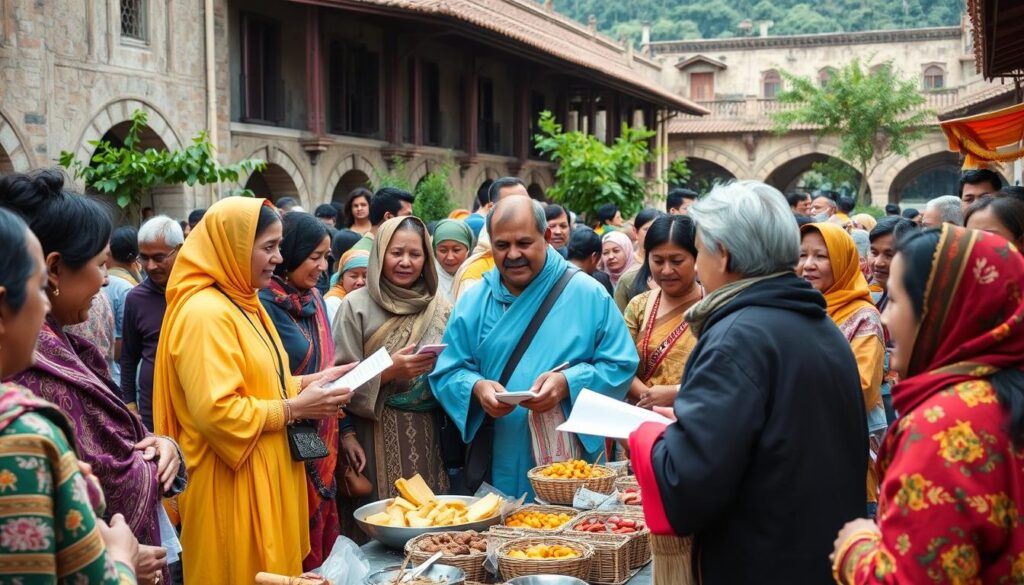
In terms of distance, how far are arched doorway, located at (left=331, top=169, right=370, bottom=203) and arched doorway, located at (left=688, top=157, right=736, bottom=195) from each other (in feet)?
72.3

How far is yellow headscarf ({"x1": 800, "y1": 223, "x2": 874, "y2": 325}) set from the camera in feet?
14.6

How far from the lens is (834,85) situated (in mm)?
33375

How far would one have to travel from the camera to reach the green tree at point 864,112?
107ft

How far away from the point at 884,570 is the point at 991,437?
0.34 m

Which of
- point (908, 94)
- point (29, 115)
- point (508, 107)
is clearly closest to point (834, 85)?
point (908, 94)

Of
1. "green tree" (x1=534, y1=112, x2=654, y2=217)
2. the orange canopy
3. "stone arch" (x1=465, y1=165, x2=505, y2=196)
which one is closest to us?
the orange canopy

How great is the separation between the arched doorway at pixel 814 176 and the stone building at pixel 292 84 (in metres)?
11.9

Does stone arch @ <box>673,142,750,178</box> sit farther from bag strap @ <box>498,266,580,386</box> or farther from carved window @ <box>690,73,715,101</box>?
bag strap @ <box>498,266,580,386</box>

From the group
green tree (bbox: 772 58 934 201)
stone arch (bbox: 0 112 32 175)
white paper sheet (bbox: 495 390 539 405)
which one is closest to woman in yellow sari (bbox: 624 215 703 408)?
white paper sheet (bbox: 495 390 539 405)

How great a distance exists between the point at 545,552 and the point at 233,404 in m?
1.18

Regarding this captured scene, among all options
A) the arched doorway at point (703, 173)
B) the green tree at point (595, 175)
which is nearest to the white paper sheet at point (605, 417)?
the green tree at point (595, 175)

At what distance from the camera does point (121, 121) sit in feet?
45.0

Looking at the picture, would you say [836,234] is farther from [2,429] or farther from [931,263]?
[2,429]

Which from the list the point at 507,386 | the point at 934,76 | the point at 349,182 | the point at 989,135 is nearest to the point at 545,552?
the point at 507,386
